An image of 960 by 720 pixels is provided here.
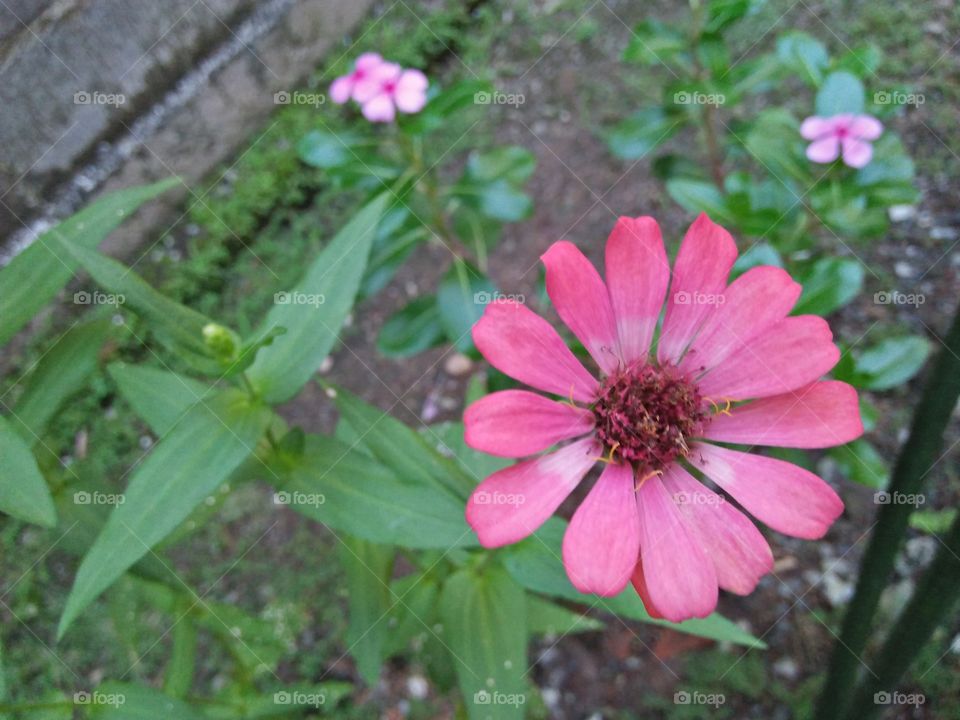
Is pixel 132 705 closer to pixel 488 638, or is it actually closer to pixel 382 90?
pixel 488 638

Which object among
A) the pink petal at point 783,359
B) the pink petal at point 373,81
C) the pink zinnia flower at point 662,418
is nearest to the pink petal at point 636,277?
the pink zinnia flower at point 662,418

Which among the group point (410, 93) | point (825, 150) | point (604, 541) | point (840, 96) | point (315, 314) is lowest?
point (604, 541)

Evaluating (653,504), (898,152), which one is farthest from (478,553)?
(898,152)

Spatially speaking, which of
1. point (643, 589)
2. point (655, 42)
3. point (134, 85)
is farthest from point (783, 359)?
point (134, 85)

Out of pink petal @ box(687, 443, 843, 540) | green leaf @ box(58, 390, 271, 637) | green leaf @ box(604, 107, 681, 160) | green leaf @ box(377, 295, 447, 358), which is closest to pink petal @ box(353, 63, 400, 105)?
green leaf @ box(377, 295, 447, 358)

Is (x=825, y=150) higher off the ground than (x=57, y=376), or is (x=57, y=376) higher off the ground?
(x=825, y=150)

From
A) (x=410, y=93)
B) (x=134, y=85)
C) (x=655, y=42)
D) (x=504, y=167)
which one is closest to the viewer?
(x=410, y=93)

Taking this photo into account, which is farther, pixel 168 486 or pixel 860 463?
pixel 860 463
